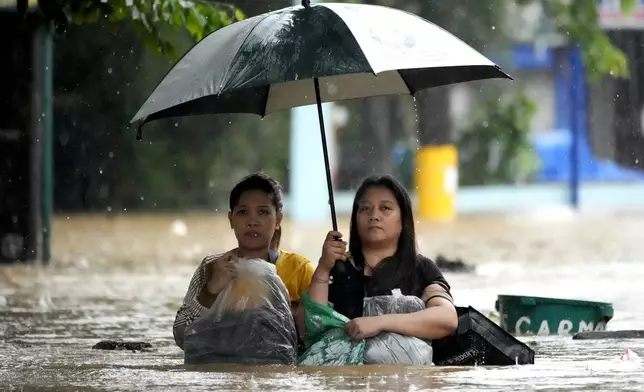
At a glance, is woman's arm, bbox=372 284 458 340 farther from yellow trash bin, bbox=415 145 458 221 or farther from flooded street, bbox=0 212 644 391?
yellow trash bin, bbox=415 145 458 221

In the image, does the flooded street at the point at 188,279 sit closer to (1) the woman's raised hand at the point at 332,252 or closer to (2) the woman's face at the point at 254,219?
(1) the woman's raised hand at the point at 332,252

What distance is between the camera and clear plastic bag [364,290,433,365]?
730 centimetres

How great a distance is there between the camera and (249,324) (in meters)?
7.49

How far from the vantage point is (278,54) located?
731 cm

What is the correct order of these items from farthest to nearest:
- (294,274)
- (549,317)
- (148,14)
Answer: (148,14) < (549,317) < (294,274)

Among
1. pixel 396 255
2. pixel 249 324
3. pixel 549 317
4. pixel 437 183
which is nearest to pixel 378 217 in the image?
pixel 396 255

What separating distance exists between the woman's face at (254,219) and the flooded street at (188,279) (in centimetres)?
66

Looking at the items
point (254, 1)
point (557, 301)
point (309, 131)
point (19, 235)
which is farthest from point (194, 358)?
point (254, 1)

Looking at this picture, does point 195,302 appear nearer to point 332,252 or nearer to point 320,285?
point 320,285

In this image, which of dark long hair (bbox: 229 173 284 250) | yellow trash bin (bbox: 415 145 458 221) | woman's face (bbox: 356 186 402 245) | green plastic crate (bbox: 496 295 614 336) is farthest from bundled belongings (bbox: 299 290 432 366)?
yellow trash bin (bbox: 415 145 458 221)

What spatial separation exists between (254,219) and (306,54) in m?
0.88

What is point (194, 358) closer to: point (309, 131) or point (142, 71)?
point (309, 131)

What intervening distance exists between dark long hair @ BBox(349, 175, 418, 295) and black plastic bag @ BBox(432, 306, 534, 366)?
33 centimetres

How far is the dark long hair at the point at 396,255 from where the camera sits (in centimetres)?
740
